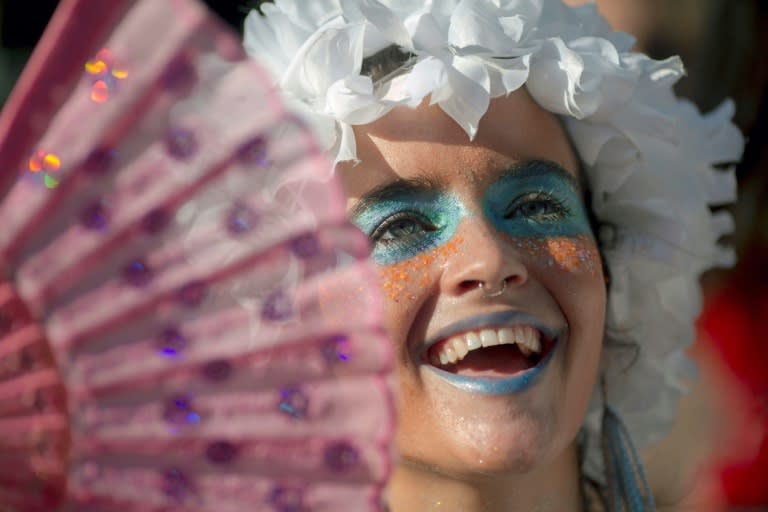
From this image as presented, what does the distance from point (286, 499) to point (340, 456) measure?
3.2 inches

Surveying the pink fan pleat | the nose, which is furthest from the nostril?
the pink fan pleat

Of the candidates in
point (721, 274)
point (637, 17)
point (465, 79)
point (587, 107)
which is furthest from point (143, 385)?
point (637, 17)

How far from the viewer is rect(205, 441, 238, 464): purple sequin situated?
127cm

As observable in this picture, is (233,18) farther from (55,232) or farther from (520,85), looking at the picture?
(55,232)

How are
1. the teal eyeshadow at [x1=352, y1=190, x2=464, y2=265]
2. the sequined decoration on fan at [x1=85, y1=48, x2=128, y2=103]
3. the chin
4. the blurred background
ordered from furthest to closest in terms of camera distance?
the blurred background, the teal eyeshadow at [x1=352, y1=190, x2=464, y2=265], the chin, the sequined decoration on fan at [x1=85, y1=48, x2=128, y2=103]

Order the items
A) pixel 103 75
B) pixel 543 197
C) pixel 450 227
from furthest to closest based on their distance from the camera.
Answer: pixel 543 197, pixel 450 227, pixel 103 75

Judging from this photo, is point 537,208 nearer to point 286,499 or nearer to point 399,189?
point 399,189

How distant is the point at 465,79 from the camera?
192 centimetres

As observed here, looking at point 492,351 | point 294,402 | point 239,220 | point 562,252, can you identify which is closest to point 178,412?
point 294,402

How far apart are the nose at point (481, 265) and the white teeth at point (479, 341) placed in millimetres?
71

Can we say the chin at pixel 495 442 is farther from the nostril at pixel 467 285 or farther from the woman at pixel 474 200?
the nostril at pixel 467 285

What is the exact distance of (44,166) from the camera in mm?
1207

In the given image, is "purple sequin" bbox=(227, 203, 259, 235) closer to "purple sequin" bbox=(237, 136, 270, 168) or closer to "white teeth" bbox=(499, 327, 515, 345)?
"purple sequin" bbox=(237, 136, 270, 168)

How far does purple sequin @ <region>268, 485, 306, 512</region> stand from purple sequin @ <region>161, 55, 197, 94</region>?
0.48m
